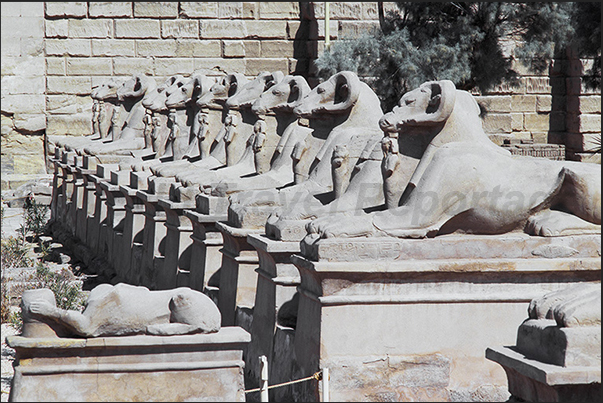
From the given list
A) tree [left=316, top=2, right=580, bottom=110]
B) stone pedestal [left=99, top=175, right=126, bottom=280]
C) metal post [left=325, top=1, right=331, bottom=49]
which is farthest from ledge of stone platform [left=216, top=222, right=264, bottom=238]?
metal post [left=325, top=1, right=331, bottom=49]

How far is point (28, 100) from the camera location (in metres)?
18.6

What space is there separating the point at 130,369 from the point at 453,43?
10.0 metres

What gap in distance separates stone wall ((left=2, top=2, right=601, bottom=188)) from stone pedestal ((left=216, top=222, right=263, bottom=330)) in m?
11.5

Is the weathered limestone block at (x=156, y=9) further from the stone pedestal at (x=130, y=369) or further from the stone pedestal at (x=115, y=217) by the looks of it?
the stone pedestal at (x=130, y=369)

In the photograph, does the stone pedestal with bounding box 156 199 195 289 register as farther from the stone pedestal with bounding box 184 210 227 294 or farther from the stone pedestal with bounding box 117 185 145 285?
the stone pedestal with bounding box 117 185 145 285

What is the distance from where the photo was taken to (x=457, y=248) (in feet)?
18.0

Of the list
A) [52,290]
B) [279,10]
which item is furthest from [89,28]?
[52,290]

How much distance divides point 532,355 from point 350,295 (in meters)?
1.33

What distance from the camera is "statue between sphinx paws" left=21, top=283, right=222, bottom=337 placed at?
494cm

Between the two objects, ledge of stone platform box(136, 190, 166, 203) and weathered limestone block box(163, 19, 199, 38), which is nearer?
ledge of stone platform box(136, 190, 166, 203)

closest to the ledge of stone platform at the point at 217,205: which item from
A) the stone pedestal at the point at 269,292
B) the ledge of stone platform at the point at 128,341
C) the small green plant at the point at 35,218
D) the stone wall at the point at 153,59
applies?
the stone pedestal at the point at 269,292

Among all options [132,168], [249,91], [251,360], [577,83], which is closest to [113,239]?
[132,168]

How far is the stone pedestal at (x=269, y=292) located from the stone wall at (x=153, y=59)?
1219cm

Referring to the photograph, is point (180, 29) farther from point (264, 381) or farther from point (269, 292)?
point (264, 381)
